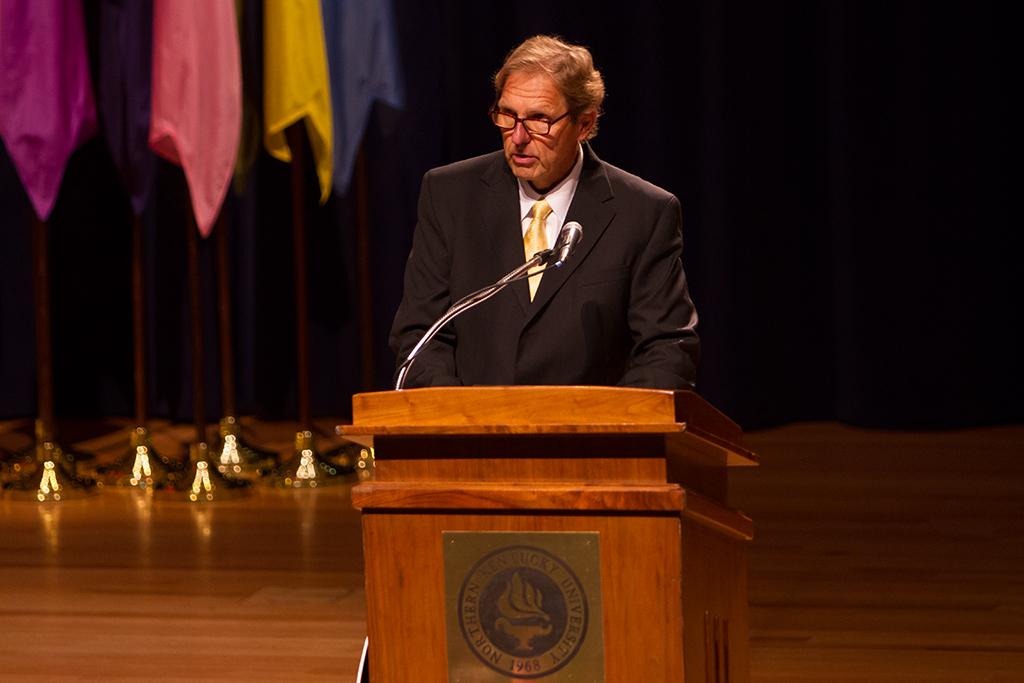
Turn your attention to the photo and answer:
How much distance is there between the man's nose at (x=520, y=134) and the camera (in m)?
2.56

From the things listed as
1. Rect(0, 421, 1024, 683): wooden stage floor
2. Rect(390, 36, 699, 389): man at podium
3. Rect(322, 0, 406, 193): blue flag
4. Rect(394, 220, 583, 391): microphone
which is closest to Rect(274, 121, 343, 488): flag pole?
Rect(0, 421, 1024, 683): wooden stage floor

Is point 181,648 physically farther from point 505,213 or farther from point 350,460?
point 350,460

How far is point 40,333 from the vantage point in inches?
229

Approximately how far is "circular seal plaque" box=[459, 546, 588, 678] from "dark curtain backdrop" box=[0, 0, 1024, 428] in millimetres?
4463

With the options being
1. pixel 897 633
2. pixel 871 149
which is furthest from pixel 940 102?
pixel 897 633

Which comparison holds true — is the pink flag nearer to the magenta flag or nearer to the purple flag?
the purple flag

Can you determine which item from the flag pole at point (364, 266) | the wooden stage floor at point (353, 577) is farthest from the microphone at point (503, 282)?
the flag pole at point (364, 266)

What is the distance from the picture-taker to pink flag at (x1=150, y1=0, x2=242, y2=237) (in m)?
5.73

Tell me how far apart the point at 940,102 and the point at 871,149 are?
1.03 ft

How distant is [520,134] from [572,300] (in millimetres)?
266

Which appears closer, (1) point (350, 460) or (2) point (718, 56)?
(1) point (350, 460)

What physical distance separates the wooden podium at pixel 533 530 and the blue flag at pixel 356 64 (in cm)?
386

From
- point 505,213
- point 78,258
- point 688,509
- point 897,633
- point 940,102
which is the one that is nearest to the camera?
point 688,509

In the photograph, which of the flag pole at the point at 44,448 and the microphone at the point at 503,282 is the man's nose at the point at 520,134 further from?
the flag pole at the point at 44,448
